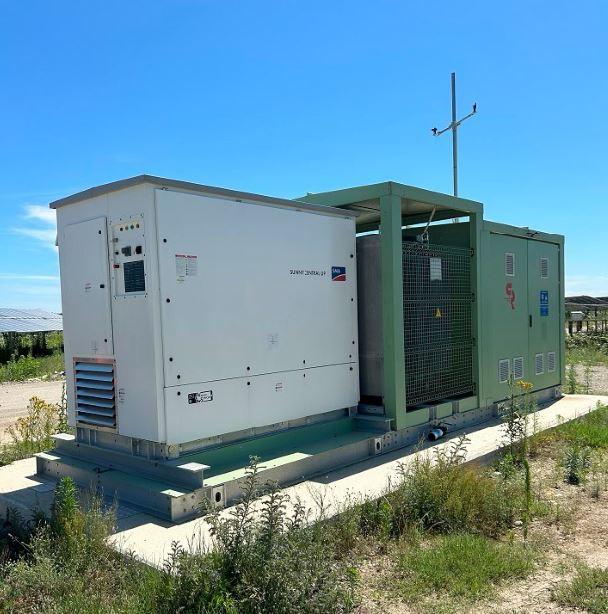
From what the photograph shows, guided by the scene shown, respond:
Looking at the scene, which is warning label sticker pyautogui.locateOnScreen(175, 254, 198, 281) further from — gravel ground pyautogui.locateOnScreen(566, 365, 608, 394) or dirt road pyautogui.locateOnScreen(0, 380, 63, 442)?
gravel ground pyautogui.locateOnScreen(566, 365, 608, 394)

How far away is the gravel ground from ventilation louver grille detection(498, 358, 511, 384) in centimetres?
391

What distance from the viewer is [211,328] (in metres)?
5.59

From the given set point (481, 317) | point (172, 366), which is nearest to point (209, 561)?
point (172, 366)

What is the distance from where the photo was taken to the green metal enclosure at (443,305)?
23.0 ft

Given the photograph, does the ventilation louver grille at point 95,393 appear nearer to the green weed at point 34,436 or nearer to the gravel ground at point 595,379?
the green weed at point 34,436

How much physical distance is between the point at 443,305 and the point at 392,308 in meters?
1.36

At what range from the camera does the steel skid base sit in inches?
199

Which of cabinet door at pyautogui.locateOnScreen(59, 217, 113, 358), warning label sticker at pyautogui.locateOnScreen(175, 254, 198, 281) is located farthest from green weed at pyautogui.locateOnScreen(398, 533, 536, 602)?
cabinet door at pyautogui.locateOnScreen(59, 217, 113, 358)

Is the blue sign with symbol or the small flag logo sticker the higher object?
the small flag logo sticker

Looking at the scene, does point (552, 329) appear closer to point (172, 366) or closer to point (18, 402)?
point (172, 366)

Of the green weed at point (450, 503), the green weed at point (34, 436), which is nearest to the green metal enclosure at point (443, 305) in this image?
the green weed at point (450, 503)

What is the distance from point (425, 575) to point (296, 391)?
104 inches

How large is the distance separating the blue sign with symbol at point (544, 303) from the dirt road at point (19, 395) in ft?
28.7

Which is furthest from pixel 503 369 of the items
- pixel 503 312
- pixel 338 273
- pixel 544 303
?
pixel 338 273
